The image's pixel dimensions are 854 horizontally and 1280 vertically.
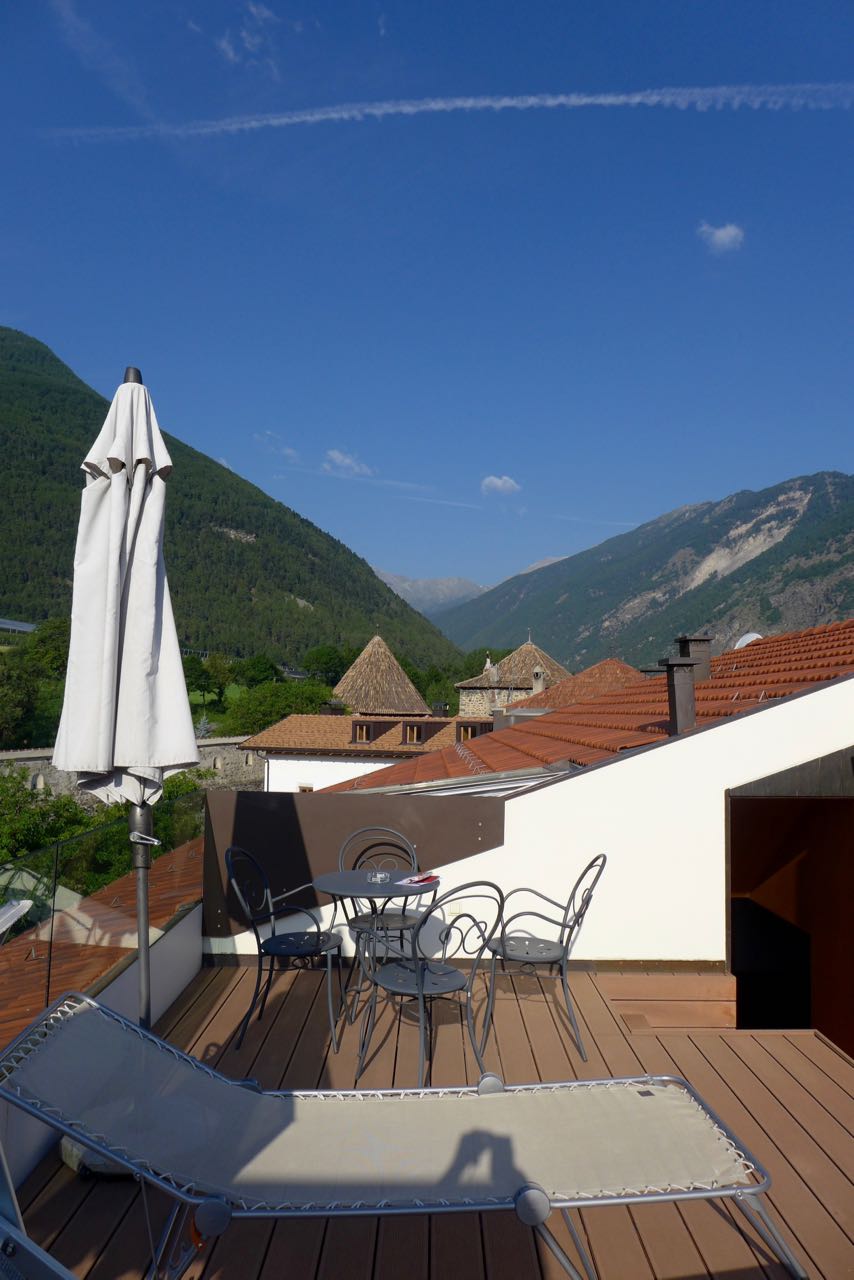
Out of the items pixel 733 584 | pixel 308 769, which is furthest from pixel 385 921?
pixel 733 584

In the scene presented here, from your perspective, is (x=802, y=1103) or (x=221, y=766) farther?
(x=221, y=766)

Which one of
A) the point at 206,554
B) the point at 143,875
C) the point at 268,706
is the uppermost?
the point at 206,554

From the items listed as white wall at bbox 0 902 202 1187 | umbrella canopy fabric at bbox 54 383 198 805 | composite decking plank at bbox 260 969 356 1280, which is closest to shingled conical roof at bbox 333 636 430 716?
white wall at bbox 0 902 202 1187

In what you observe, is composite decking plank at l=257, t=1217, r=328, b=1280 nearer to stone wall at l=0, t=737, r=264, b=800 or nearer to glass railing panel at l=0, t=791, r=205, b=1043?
glass railing panel at l=0, t=791, r=205, b=1043

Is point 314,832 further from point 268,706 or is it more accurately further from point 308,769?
point 268,706

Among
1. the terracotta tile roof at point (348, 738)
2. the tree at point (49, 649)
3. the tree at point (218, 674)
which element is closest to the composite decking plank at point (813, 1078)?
the terracotta tile roof at point (348, 738)

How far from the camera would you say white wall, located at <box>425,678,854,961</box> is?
4.79 metres

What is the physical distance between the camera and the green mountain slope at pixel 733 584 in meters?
99.2

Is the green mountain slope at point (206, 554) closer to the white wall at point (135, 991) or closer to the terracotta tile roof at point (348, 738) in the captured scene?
the terracotta tile roof at point (348, 738)

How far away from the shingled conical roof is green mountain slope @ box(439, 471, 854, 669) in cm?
4547

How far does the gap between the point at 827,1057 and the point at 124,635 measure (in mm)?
3613

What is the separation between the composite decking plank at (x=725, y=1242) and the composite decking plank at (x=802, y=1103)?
36 cm

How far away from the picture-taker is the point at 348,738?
34.9 meters

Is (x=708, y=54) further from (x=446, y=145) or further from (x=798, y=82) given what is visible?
(x=798, y=82)
